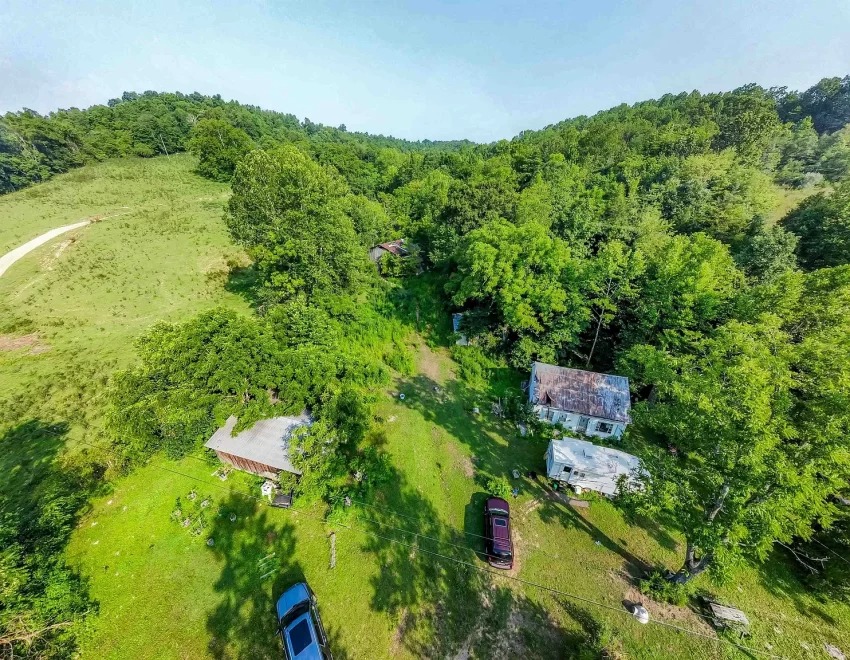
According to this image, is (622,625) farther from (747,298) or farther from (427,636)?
(747,298)

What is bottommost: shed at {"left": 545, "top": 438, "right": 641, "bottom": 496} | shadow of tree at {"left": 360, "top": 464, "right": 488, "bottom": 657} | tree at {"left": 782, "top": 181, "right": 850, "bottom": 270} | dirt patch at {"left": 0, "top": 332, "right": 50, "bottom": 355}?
shadow of tree at {"left": 360, "top": 464, "right": 488, "bottom": 657}

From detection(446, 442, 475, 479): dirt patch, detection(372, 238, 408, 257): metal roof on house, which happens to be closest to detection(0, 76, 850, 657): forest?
detection(372, 238, 408, 257): metal roof on house

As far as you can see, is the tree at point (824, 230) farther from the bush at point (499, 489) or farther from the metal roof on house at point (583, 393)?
the bush at point (499, 489)

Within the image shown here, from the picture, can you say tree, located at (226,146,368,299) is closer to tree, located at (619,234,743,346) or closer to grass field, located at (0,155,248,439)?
grass field, located at (0,155,248,439)

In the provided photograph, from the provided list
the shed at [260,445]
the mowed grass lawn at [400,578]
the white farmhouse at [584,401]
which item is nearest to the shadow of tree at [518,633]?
the mowed grass lawn at [400,578]

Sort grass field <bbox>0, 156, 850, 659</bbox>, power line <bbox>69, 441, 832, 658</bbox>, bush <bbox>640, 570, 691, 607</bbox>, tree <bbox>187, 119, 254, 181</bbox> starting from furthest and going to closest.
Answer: tree <bbox>187, 119, 254, 181</bbox>
bush <bbox>640, 570, 691, 607</bbox>
power line <bbox>69, 441, 832, 658</bbox>
grass field <bbox>0, 156, 850, 659</bbox>
